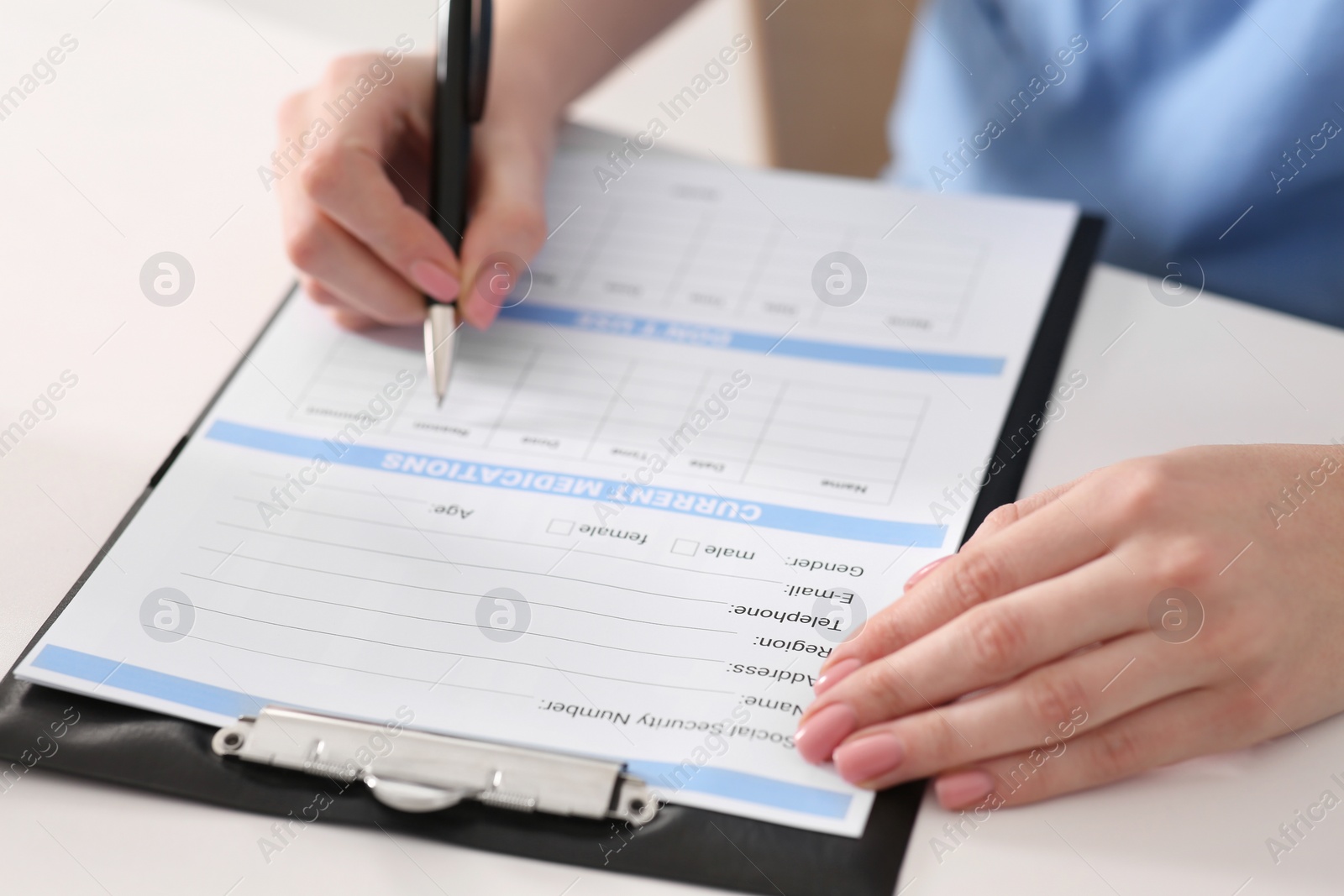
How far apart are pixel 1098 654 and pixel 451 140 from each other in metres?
0.51

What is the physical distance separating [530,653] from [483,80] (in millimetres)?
431

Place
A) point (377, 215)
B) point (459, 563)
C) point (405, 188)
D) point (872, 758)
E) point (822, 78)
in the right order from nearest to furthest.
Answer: point (872, 758) < point (459, 563) < point (377, 215) < point (405, 188) < point (822, 78)

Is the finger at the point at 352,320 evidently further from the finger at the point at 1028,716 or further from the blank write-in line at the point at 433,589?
the finger at the point at 1028,716

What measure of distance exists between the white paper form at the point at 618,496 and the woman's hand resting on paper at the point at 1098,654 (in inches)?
1.5

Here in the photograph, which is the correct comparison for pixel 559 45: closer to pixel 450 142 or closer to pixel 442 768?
pixel 450 142

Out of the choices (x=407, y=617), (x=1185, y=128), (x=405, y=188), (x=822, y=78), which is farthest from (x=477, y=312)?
(x=822, y=78)

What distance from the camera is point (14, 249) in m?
0.82

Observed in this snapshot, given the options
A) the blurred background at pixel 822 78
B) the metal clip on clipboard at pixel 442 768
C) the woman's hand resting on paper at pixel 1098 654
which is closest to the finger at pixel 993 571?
the woman's hand resting on paper at pixel 1098 654

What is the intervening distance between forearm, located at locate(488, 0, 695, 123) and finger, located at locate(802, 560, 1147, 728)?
0.54 meters

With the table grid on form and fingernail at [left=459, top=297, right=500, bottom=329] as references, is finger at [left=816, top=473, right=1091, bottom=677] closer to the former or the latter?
the table grid on form

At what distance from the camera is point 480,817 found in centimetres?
47

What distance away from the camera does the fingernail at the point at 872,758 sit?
460 mm

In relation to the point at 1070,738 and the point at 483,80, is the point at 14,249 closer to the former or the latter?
the point at 483,80

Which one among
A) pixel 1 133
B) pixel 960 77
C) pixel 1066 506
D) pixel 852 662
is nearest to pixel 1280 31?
pixel 960 77
